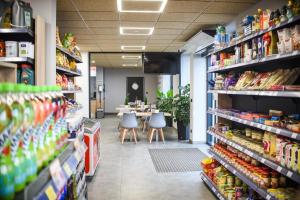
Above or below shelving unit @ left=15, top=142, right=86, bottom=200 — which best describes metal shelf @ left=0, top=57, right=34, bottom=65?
above

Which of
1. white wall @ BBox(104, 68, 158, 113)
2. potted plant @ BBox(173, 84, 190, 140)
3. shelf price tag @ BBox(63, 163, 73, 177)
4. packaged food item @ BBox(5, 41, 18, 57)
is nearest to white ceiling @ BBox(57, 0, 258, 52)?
packaged food item @ BBox(5, 41, 18, 57)

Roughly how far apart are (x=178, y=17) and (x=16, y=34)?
308 cm

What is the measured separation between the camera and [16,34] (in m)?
3.32

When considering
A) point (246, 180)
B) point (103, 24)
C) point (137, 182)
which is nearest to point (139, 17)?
point (103, 24)

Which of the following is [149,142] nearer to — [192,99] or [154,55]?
[192,99]

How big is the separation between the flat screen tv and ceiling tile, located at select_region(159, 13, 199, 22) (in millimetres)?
4706

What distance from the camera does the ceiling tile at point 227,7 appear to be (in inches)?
186

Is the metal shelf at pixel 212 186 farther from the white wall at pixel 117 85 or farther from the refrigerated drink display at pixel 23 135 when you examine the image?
Result: the white wall at pixel 117 85

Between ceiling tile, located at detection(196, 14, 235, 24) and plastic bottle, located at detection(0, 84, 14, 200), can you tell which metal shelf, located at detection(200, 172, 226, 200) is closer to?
ceiling tile, located at detection(196, 14, 235, 24)

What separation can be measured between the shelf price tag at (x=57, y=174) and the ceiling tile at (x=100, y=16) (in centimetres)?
422

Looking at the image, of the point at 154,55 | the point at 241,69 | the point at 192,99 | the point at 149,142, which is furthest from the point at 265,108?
the point at 154,55

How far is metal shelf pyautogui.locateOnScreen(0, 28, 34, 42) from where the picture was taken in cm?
309

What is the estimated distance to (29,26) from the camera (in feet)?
10.7

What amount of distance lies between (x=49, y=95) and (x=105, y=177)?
3.72 metres
